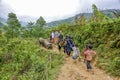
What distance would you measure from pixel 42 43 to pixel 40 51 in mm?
4209

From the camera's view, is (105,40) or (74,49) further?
(105,40)

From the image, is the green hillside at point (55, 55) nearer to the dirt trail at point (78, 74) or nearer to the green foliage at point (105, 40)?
the green foliage at point (105, 40)

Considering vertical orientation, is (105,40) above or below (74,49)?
above

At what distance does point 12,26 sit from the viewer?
5597 cm

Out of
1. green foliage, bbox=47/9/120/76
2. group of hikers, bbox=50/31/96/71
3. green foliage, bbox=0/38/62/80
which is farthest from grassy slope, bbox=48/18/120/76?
green foliage, bbox=0/38/62/80

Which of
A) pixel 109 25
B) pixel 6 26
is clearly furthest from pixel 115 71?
pixel 6 26

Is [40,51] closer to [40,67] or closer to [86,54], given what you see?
[40,67]

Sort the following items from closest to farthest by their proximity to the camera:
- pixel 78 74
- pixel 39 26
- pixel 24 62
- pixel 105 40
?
1. pixel 78 74
2. pixel 24 62
3. pixel 105 40
4. pixel 39 26

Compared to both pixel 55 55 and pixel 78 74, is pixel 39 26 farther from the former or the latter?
pixel 78 74

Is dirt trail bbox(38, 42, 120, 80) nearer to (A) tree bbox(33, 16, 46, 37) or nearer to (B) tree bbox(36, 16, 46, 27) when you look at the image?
(A) tree bbox(33, 16, 46, 37)

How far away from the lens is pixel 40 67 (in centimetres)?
1842

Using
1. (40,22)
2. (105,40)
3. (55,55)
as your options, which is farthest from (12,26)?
(105,40)

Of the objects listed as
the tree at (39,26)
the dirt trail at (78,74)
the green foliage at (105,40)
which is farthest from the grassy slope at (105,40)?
the tree at (39,26)

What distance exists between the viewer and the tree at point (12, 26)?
5460 centimetres
